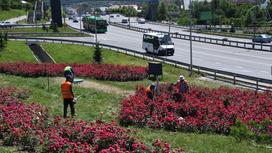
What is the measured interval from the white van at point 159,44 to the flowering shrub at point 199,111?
36.7 metres

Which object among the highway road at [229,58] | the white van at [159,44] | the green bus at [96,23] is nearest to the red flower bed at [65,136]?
the highway road at [229,58]

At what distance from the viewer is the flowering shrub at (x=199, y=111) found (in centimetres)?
1919

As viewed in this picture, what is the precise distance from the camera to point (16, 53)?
58.8m

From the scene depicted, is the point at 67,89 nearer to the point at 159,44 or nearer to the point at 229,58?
the point at 229,58

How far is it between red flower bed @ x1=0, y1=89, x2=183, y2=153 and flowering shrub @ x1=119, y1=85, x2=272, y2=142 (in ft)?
14.2

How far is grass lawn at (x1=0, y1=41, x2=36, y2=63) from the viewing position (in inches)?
2197

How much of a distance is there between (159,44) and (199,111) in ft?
139

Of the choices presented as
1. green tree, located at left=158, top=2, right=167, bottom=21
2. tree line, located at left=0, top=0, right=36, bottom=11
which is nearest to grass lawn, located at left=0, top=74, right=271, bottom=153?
tree line, located at left=0, top=0, right=36, bottom=11

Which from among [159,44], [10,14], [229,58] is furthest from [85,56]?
[10,14]

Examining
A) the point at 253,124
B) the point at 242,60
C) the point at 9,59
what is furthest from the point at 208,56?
the point at 253,124

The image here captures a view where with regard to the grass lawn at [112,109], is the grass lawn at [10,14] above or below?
above

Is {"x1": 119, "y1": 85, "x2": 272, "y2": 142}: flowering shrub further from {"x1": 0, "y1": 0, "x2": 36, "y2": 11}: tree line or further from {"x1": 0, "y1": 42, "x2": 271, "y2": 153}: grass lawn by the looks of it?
{"x1": 0, "y1": 0, "x2": 36, "y2": 11}: tree line

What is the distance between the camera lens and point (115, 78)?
1446 inches

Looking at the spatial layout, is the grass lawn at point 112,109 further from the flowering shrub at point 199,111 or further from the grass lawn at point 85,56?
the flowering shrub at point 199,111
